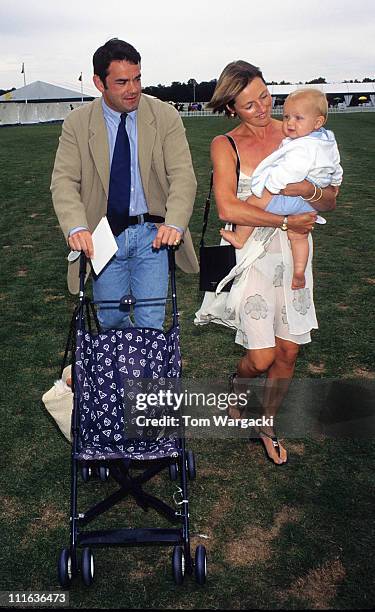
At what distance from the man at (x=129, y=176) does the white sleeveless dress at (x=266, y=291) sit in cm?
43

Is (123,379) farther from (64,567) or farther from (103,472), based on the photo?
(64,567)

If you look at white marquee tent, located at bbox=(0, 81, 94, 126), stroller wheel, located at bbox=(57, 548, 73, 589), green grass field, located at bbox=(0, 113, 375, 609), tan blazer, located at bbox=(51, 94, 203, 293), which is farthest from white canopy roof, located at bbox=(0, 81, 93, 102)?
stroller wheel, located at bbox=(57, 548, 73, 589)

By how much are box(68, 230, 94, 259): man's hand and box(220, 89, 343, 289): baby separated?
98 centimetres

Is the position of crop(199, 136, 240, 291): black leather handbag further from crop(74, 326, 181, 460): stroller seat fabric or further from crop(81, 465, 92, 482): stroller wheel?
crop(81, 465, 92, 482): stroller wheel

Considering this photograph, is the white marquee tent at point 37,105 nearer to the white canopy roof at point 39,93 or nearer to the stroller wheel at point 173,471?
the white canopy roof at point 39,93

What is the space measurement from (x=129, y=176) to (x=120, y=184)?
0.07 m

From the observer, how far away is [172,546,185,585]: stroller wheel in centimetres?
321

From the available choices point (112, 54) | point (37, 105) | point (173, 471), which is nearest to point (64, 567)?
point (173, 471)

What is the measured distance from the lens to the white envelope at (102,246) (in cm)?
342

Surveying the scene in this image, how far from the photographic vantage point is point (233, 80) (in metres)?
3.57

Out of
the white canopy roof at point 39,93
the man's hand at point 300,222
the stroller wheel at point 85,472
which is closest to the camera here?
the man's hand at point 300,222

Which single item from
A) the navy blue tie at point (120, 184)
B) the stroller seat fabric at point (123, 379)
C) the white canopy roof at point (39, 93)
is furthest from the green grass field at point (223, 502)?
the white canopy roof at point (39, 93)

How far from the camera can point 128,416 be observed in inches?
146

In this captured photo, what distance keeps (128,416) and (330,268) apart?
5.49 m
